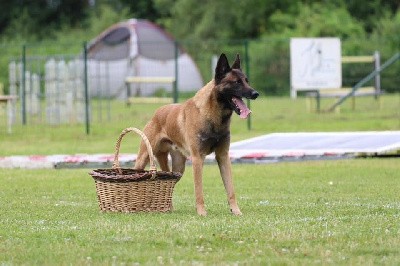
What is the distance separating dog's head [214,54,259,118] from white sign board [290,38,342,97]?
1637 cm

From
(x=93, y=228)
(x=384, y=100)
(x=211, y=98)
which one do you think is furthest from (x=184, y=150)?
(x=384, y=100)

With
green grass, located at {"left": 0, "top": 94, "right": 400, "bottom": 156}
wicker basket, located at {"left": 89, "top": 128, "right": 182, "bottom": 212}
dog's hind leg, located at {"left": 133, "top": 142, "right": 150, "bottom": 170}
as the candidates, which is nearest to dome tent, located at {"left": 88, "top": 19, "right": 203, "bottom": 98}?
green grass, located at {"left": 0, "top": 94, "right": 400, "bottom": 156}

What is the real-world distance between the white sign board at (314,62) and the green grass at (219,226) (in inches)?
462

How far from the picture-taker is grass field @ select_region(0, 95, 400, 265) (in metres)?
9.09

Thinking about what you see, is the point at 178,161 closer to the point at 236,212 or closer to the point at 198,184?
the point at 198,184

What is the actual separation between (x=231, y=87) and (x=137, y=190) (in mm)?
1500

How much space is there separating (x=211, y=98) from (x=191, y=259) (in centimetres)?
377

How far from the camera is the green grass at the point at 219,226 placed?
9.06 m

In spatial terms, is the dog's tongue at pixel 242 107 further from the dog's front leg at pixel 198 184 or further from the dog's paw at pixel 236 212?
the dog's paw at pixel 236 212

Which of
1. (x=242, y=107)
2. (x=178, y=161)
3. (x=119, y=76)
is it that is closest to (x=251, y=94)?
(x=242, y=107)

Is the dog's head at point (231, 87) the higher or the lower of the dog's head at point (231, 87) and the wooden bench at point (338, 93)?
the higher

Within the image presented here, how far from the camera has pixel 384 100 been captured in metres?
36.6

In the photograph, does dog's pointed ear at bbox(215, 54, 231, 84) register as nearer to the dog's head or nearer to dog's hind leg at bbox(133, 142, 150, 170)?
the dog's head

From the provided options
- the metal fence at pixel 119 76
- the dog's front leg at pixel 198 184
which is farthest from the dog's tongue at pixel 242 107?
the metal fence at pixel 119 76
